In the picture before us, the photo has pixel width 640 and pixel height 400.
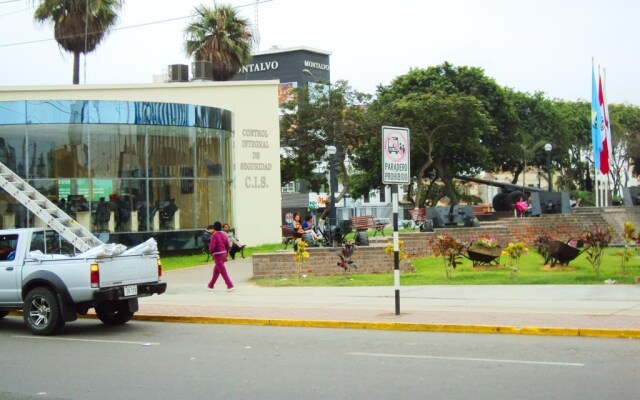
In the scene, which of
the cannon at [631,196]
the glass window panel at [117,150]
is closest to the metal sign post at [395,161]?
the glass window panel at [117,150]

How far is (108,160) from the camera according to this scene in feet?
97.2

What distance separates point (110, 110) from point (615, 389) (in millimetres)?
24717

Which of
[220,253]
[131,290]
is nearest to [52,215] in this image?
[220,253]

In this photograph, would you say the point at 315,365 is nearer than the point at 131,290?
Yes

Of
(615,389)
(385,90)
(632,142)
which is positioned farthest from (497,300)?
(632,142)

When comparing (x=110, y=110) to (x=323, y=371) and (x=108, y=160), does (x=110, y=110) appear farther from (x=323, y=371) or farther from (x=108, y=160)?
(x=323, y=371)

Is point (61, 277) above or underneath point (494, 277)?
above

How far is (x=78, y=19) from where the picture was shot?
46312 mm

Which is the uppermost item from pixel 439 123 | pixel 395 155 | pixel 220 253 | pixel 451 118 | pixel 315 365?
pixel 451 118

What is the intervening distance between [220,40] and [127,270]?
38.9 meters

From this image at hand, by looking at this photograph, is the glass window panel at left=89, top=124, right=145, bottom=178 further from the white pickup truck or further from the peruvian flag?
the peruvian flag

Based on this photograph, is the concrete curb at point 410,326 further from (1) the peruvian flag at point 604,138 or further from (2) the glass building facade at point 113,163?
(1) the peruvian flag at point 604,138

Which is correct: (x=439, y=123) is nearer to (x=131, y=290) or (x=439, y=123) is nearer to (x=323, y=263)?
(x=323, y=263)

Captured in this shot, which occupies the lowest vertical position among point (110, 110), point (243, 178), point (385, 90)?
point (243, 178)
